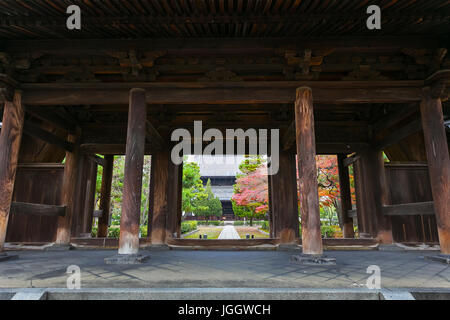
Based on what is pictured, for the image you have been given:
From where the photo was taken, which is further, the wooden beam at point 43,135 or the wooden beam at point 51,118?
the wooden beam at point 51,118

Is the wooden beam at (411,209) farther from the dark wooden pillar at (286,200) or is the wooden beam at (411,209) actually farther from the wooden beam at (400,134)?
the dark wooden pillar at (286,200)

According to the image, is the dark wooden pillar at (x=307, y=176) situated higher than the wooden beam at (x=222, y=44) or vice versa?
the wooden beam at (x=222, y=44)

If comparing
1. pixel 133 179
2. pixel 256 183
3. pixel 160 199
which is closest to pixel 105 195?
pixel 160 199

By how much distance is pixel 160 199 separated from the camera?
22.3ft

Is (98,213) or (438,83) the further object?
(98,213)

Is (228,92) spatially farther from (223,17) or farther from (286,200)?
(286,200)

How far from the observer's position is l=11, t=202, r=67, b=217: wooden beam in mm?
5360

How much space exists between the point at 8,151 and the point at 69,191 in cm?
236

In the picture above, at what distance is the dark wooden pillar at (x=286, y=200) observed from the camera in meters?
6.72

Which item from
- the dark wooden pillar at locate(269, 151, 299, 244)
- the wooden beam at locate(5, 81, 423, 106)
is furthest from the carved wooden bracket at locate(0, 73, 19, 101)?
the dark wooden pillar at locate(269, 151, 299, 244)

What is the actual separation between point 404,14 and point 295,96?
2153 mm

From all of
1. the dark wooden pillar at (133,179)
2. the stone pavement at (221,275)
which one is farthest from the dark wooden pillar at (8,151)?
the dark wooden pillar at (133,179)

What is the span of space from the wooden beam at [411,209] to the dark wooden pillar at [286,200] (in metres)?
2.45

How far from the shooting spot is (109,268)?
376 centimetres
